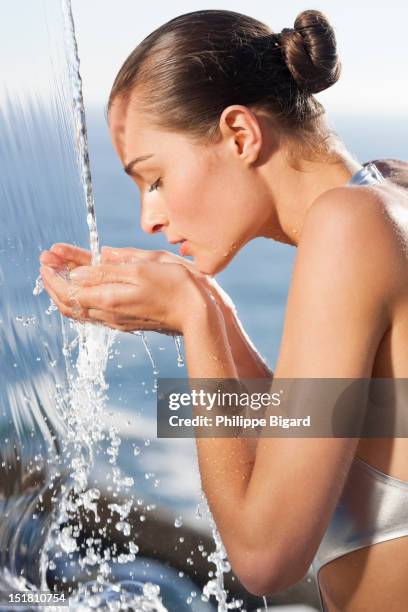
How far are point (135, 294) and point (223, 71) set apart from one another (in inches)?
11.0

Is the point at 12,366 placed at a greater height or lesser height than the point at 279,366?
lesser

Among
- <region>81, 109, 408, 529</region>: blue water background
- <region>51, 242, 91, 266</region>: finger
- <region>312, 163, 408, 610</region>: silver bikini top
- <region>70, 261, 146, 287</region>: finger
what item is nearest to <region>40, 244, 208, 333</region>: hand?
<region>70, 261, 146, 287</region>: finger

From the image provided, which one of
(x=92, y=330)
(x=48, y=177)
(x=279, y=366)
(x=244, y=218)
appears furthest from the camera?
(x=48, y=177)

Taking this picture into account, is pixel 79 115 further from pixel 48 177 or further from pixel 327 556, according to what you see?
pixel 327 556

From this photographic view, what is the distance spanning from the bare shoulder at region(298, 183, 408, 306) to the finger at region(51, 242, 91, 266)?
350mm

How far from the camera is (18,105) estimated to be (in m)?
1.33

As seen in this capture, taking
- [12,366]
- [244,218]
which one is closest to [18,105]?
[12,366]

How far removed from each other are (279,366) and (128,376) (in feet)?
5.29

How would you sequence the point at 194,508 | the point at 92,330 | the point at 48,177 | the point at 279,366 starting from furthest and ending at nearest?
1. the point at 194,508
2. the point at 48,177
3. the point at 92,330
4. the point at 279,366

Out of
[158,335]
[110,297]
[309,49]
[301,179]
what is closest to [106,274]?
[110,297]

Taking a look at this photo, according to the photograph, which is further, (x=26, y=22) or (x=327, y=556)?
(x=26, y=22)

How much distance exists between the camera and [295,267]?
2.82 feet

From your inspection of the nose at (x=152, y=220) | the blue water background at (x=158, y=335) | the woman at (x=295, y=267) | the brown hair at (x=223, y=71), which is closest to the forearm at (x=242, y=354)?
the woman at (x=295, y=267)

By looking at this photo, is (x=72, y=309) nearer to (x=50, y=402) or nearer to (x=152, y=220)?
(x=152, y=220)
